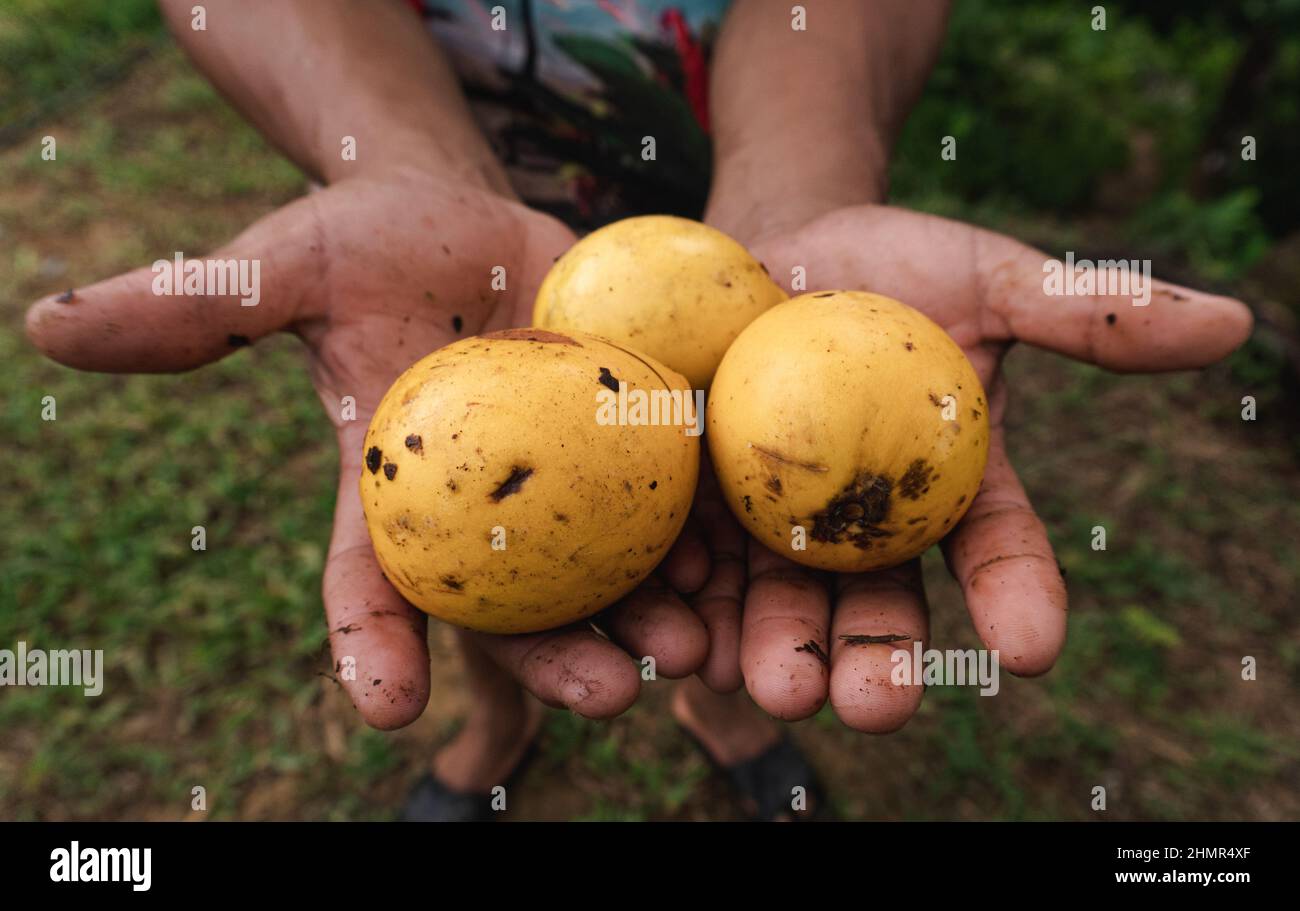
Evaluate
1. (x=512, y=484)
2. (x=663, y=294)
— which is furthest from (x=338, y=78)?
(x=512, y=484)

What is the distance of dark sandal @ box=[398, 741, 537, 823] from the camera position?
294 cm

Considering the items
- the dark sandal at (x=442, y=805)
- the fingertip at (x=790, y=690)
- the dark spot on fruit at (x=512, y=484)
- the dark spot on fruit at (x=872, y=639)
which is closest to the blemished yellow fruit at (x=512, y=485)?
the dark spot on fruit at (x=512, y=484)

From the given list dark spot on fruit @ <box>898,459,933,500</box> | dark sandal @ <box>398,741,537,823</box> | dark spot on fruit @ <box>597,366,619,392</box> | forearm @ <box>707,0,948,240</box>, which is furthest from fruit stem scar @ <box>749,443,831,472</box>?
dark sandal @ <box>398,741,537,823</box>

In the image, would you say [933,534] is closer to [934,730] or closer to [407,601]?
[407,601]

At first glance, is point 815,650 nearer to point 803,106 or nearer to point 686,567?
point 686,567

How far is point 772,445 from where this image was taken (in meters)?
1.80

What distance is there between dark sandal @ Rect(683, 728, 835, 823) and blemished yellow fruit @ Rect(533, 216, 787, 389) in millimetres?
1564

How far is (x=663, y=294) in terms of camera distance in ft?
6.77

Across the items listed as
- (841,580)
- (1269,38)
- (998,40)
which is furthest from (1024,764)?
(998,40)

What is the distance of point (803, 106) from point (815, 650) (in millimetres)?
1899

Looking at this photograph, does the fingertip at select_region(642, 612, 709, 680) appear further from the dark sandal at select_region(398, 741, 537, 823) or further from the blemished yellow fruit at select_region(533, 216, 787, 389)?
the dark sandal at select_region(398, 741, 537, 823)

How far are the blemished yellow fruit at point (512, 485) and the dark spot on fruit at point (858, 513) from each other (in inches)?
12.6

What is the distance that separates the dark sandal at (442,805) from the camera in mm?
2943

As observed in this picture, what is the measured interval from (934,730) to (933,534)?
1.60 meters
